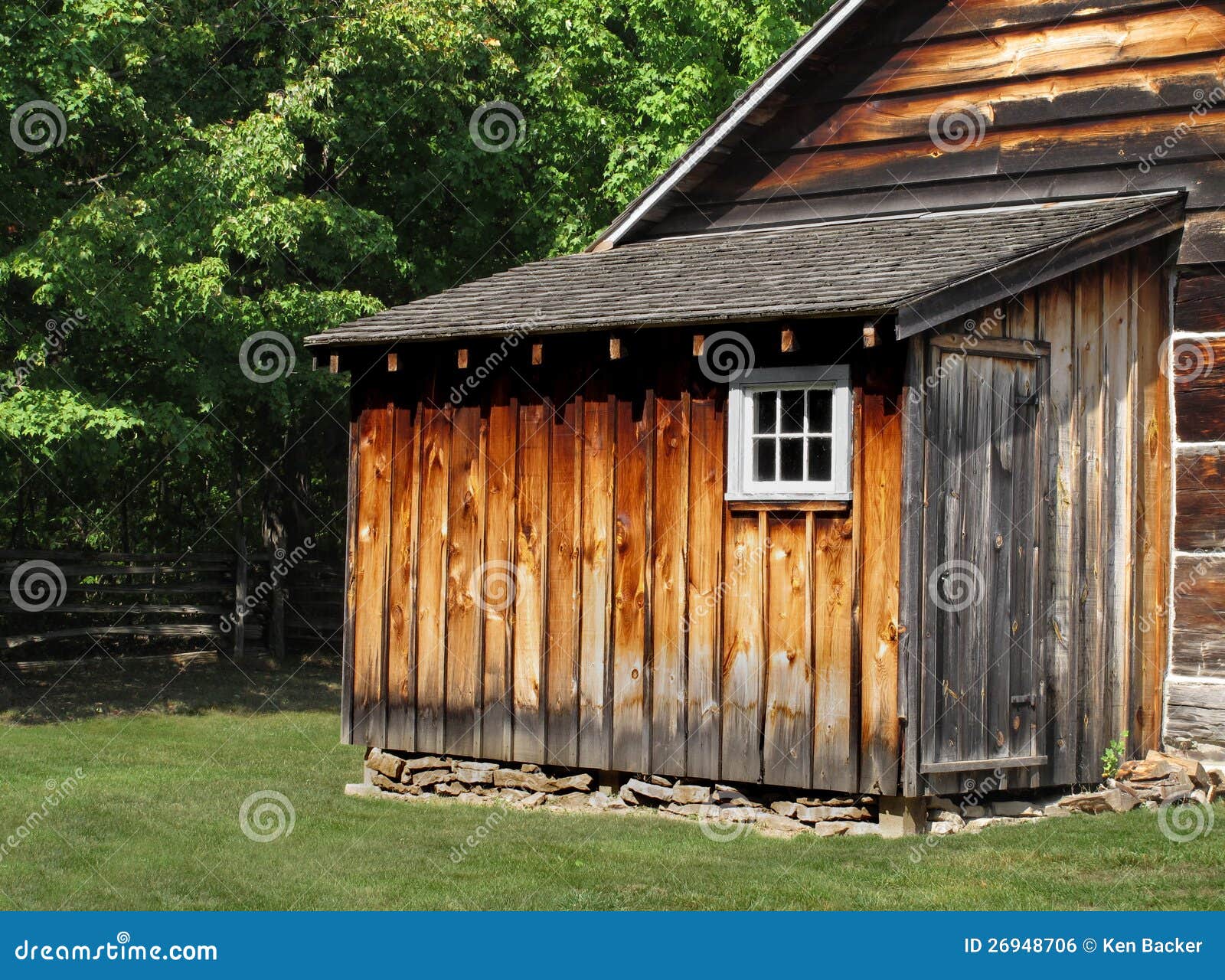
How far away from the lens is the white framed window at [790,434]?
1145 cm

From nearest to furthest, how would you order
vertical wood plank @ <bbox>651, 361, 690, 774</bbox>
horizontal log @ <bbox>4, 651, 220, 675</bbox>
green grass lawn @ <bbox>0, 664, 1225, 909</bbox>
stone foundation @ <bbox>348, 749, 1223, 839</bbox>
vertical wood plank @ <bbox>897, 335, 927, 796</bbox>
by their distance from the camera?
green grass lawn @ <bbox>0, 664, 1225, 909</bbox> < vertical wood plank @ <bbox>897, 335, 927, 796</bbox> < stone foundation @ <bbox>348, 749, 1223, 839</bbox> < vertical wood plank @ <bbox>651, 361, 690, 774</bbox> < horizontal log @ <bbox>4, 651, 220, 675</bbox>

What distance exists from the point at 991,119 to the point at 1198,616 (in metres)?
4.30

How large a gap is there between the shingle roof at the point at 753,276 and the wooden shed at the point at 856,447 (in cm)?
5

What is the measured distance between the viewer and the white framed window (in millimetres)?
11453

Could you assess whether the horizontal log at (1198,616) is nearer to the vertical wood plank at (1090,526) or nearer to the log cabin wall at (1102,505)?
the log cabin wall at (1102,505)

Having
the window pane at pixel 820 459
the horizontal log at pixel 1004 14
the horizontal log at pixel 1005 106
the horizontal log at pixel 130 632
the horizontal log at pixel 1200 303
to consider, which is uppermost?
the horizontal log at pixel 1004 14

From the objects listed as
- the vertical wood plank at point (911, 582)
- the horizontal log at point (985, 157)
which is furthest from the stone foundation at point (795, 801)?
the horizontal log at point (985, 157)

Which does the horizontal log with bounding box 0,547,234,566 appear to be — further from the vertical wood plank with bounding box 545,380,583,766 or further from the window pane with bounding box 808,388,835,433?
the window pane with bounding box 808,388,835,433

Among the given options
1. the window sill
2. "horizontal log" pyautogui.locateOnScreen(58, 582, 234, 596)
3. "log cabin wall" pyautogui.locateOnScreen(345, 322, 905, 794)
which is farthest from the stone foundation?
"horizontal log" pyautogui.locateOnScreen(58, 582, 234, 596)

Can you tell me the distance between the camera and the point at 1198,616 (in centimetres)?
1269

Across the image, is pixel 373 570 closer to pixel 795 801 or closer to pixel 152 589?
pixel 795 801

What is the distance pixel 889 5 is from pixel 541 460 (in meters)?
4.89

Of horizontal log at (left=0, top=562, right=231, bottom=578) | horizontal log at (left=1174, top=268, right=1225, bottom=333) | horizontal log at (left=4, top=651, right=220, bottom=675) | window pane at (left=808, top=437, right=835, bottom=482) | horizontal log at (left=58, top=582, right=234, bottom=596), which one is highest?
horizontal log at (left=1174, top=268, right=1225, bottom=333)

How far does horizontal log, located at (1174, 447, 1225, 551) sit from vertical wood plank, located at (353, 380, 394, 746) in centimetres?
635
